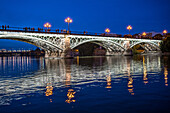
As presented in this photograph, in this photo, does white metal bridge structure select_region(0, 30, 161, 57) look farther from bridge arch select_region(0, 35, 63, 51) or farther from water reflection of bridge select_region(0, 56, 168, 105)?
water reflection of bridge select_region(0, 56, 168, 105)

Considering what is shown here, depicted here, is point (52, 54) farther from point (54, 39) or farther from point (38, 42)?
point (38, 42)

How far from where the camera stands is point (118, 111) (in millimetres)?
6066

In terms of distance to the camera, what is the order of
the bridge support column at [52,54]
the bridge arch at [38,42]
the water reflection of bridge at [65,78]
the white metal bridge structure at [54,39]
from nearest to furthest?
the water reflection of bridge at [65,78], the white metal bridge structure at [54,39], the bridge arch at [38,42], the bridge support column at [52,54]

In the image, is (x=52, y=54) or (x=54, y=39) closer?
(x=54, y=39)

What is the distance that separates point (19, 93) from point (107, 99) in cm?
420

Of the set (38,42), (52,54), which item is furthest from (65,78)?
(52,54)

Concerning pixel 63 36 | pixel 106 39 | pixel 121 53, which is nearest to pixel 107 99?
pixel 63 36

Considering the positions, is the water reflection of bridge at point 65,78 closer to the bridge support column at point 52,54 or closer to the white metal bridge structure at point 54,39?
the white metal bridge structure at point 54,39

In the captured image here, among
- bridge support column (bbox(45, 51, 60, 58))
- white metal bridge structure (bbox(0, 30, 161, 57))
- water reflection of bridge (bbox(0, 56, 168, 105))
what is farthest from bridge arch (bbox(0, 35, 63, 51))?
water reflection of bridge (bbox(0, 56, 168, 105))

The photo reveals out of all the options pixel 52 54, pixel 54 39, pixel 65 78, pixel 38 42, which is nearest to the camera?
pixel 65 78

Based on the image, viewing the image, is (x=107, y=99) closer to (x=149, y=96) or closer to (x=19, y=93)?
(x=149, y=96)

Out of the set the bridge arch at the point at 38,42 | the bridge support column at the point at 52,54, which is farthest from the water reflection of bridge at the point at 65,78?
the bridge support column at the point at 52,54

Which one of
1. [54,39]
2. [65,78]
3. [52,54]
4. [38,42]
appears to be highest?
[54,39]

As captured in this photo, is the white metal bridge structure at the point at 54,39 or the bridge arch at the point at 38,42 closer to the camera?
the white metal bridge structure at the point at 54,39
